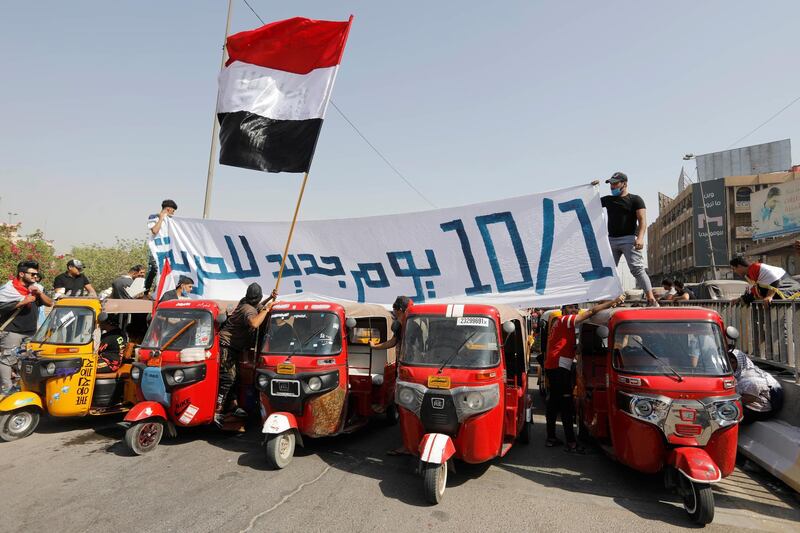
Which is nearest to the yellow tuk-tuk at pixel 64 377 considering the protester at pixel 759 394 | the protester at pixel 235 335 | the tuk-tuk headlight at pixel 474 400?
the protester at pixel 235 335

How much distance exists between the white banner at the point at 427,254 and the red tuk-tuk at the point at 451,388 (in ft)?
3.34

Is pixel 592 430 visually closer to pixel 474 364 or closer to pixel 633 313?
pixel 633 313

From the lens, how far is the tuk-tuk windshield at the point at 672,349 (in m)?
5.13

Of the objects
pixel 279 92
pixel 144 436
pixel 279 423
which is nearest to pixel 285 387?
pixel 279 423

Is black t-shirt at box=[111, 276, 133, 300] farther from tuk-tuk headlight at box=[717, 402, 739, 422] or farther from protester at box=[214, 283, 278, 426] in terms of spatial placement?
tuk-tuk headlight at box=[717, 402, 739, 422]

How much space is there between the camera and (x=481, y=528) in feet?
14.6

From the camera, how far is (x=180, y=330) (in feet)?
22.7

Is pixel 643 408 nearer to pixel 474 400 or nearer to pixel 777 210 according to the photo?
pixel 474 400

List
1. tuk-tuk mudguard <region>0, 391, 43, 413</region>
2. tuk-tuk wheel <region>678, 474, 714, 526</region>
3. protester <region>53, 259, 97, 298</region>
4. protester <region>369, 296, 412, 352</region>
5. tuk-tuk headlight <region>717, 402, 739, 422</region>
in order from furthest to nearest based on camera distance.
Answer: protester <region>53, 259, 97, 298</region>, tuk-tuk mudguard <region>0, 391, 43, 413</region>, protester <region>369, 296, 412, 352</region>, tuk-tuk headlight <region>717, 402, 739, 422</region>, tuk-tuk wheel <region>678, 474, 714, 526</region>

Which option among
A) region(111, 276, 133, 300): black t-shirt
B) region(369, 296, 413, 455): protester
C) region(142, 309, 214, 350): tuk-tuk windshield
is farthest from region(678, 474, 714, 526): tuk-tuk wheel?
region(111, 276, 133, 300): black t-shirt

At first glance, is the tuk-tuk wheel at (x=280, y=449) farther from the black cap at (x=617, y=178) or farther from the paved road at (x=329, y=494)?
the black cap at (x=617, y=178)

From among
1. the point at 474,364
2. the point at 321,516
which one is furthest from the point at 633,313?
the point at 321,516

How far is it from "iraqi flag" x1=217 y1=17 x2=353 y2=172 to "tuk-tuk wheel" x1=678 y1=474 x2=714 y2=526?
6.45 metres

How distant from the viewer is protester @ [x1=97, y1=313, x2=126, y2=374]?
7.77m
